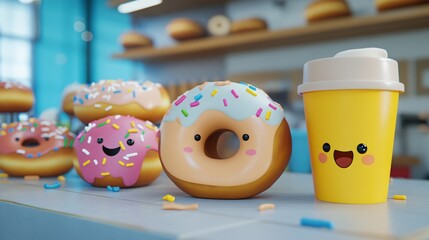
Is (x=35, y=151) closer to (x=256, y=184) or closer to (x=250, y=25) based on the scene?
(x=256, y=184)

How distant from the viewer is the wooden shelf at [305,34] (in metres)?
2.21

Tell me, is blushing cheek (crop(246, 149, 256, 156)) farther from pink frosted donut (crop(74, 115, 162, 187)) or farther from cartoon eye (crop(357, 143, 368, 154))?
pink frosted donut (crop(74, 115, 162, 187))

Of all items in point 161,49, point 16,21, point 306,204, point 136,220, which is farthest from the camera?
point 16,21

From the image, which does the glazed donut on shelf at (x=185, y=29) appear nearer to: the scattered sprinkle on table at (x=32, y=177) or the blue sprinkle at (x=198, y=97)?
the scattered sprinkle on table at (x=32, y=177)

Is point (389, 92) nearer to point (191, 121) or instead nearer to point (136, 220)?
point (191, 121)

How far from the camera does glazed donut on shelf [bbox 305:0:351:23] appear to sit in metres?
2.36

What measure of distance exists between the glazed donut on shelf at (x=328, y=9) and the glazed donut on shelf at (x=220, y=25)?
0.61 m

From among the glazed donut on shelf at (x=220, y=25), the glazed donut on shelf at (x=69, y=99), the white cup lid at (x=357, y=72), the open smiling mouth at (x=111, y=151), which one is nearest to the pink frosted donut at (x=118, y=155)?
the open smiling mouth at (x=111, y=151)

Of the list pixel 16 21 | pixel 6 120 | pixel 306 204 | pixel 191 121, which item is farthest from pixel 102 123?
pixel 16 21

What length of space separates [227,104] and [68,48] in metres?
3.85

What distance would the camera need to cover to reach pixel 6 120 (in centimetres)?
165

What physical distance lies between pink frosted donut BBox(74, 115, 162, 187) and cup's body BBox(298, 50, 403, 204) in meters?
0.41

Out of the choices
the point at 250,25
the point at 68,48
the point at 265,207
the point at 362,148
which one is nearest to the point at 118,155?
the point at 265,207

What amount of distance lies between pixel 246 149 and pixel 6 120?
3.88ft
